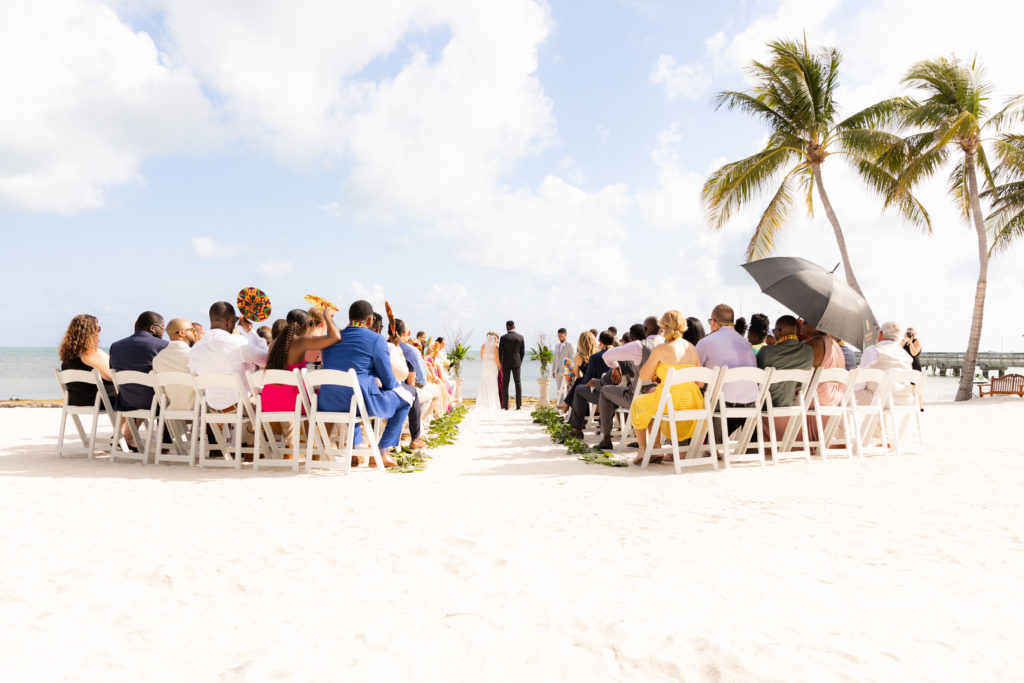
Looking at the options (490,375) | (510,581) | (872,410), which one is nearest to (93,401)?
(510,581)

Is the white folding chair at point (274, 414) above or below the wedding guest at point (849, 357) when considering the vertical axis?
below

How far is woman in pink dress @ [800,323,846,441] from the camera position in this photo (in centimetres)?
646

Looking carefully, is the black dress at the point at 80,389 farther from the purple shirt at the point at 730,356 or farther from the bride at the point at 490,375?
the bride at the point at 490,375

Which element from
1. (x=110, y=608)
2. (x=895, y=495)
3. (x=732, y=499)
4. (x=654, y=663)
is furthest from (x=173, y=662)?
(x=895, y=495)

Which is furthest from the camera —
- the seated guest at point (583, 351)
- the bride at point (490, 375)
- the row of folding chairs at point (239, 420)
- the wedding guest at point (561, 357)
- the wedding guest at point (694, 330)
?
the bride at point (490, 375)

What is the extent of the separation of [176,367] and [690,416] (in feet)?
17.0

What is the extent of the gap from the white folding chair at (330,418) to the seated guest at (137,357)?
1.92 meters

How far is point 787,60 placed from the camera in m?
17.0

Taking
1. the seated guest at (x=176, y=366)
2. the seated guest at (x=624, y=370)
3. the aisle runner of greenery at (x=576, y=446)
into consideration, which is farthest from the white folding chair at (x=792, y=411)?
the seated guest at (x=176, y=366)

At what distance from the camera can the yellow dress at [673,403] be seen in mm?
5809

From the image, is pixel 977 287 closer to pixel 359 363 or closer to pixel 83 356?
pixel 359 363

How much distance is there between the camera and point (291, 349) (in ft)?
18.8

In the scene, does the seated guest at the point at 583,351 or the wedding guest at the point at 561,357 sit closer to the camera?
Result: the seated guest at the point at 583,351

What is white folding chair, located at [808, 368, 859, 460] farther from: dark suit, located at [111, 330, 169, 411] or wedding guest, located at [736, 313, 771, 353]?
dark suit, located at [111, 330, 169, 411]
